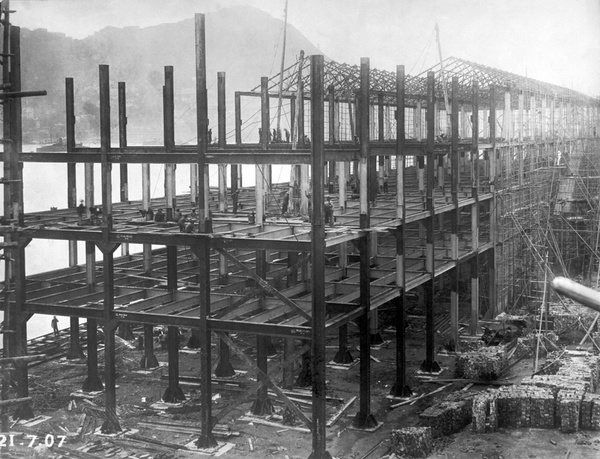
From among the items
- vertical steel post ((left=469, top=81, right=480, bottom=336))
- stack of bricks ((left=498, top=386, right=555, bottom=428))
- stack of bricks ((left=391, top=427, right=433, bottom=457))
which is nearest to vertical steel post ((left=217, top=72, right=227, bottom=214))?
vertical steel post ((left=469, top=81, right=480, bottom=336))

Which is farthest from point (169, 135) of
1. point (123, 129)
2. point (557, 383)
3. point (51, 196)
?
point (51, 196)

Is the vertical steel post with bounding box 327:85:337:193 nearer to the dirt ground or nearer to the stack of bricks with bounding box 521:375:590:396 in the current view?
the dirt ground

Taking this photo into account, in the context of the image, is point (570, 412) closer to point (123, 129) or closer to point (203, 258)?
point (203, 258)

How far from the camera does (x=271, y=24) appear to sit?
11206cm

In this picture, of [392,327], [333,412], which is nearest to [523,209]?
[392,327]

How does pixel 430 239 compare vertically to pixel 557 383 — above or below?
above

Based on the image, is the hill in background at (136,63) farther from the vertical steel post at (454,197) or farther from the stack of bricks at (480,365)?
the stack of bricks at (480,365)

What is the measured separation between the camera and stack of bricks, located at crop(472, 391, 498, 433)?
19297mm

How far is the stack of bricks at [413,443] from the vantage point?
17672 mm

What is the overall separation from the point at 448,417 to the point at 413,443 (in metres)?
2.08

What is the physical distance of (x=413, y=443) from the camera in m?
17.7

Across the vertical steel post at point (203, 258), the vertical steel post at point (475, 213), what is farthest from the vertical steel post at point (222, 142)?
the vertical steel post at point (475, 213)

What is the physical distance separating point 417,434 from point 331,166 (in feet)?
82.1

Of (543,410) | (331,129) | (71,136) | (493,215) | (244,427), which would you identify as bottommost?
(244,427)
